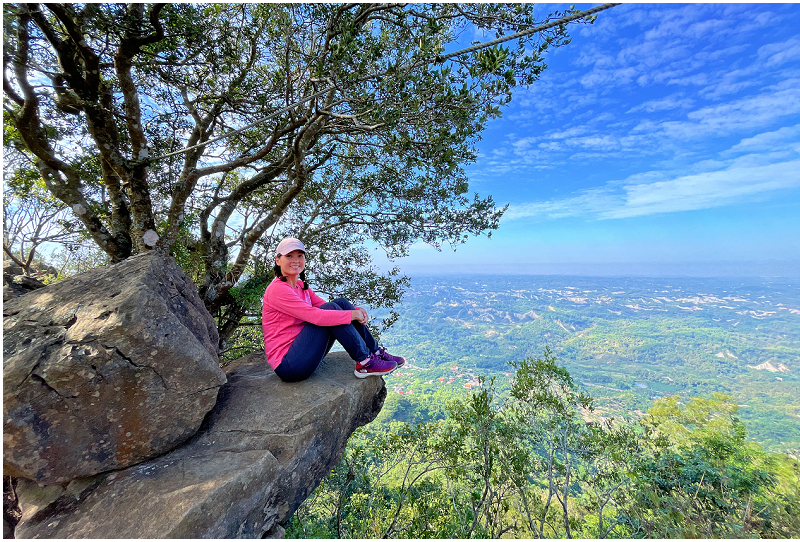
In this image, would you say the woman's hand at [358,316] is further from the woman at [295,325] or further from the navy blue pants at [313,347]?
the navy blue pants at [313,347]

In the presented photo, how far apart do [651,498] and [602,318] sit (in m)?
102

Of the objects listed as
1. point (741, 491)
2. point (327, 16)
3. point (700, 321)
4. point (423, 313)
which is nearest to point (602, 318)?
point (700, 321)

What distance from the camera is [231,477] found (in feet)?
9.30

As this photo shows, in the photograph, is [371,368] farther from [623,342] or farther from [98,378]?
[623,342]

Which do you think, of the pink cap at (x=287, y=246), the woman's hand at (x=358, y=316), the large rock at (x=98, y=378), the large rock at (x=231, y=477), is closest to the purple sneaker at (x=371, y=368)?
the large rock at (x=231, y=477)

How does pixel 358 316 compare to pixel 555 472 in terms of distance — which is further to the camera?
pixel 555 472

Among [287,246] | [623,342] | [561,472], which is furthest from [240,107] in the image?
[623,342]

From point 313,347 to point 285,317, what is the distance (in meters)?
0.60

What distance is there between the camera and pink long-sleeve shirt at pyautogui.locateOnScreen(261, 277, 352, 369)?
13.2ft

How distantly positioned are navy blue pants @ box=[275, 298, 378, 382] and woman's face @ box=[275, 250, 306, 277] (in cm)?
70

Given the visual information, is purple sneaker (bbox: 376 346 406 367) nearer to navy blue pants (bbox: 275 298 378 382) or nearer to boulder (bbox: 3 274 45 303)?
navy blue pants (bbox: 275 298 378 382)

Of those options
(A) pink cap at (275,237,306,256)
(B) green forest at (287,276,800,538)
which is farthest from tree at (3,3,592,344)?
(B) green forest at (287,276,800,538)

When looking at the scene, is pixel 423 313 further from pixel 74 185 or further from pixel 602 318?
pixel 74 185

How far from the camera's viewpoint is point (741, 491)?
4715 millimetres
